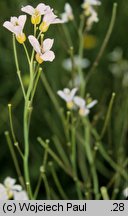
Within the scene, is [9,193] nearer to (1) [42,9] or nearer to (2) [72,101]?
(2) [72,101]

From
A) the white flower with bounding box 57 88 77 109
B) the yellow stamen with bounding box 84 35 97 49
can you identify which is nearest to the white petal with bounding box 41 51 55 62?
the white flower with bounding box 57 88 77 109

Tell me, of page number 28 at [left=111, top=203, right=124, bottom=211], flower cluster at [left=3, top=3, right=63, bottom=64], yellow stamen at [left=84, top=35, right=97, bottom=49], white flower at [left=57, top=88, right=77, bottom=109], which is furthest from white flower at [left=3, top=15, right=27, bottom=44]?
yellow stamen at [left=84, top=35, right=97, bottom=49]

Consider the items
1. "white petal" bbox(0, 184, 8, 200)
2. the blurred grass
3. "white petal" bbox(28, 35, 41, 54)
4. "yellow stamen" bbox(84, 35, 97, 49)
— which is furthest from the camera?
"yellow stamen" bbox(84, 35, 97, 49)

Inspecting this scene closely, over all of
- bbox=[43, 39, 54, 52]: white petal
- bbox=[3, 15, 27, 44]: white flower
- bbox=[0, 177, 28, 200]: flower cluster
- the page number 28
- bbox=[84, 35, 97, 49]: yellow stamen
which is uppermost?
bbox=[84, 35, 97, 49]: yellow stamen

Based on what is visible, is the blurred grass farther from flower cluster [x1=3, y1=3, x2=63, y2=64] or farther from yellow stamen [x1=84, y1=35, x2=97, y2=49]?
flower cluster [x1=3, y1=3, x2=63, y2=64]

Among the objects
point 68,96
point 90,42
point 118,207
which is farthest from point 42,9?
point 90,42

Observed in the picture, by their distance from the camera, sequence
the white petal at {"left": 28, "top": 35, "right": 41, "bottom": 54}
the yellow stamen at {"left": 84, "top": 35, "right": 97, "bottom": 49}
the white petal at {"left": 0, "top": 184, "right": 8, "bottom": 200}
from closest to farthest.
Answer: the white petal at {"left": 28, "top": 35, "right": 41, "bottom": 54}, the white petal at {"left": 0, "top": 184, "right": 8, "bottom": 200}, the yellow stamen at {"left": 84, "top": 35, "right": 97, "bottom": 49}

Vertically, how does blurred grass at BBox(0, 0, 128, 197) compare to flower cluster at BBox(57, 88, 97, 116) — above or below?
above

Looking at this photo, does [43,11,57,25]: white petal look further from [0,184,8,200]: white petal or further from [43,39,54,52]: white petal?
[0,184,8,200]: white petal

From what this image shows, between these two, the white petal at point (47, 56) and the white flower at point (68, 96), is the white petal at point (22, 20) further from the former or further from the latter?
the white flower at point (68, 96)

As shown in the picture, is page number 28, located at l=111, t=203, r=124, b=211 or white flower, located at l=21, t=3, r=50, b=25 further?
page number 28, located at l=111, t=203, r=124, b=211
